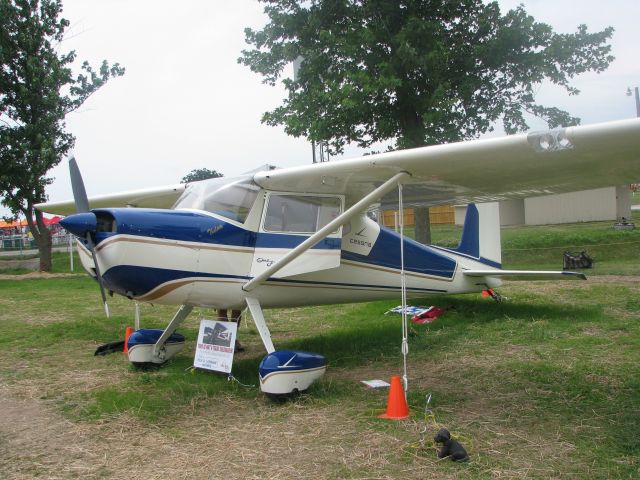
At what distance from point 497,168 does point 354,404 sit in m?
2.58

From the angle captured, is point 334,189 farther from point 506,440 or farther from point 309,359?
point 506,440

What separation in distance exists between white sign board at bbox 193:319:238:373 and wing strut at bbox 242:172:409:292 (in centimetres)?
49

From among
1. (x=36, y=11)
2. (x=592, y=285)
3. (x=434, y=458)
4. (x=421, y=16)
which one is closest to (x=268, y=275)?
(x=434, y=458)

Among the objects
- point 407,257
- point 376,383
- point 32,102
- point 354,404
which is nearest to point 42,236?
point 32,102

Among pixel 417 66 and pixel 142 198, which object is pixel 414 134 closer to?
pixel 417 66

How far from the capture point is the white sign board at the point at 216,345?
5.72m

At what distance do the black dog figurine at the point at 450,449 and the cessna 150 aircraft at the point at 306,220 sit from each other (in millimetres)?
1585

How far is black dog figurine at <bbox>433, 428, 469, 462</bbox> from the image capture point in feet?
11.7

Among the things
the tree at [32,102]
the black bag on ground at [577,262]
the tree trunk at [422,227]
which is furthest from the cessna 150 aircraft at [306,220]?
the tree at [32,102]

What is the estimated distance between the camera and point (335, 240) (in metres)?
6.09

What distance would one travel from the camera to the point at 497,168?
16.5 feet

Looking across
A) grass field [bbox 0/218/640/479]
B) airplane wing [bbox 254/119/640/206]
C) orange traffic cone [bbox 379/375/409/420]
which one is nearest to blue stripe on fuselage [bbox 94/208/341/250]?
airplane wing [bbox 254/119/640/206]

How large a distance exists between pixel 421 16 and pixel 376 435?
1300 centimetres

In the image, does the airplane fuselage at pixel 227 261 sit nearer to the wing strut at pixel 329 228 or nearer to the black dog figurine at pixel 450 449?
the wing strut at pixel 329 228
